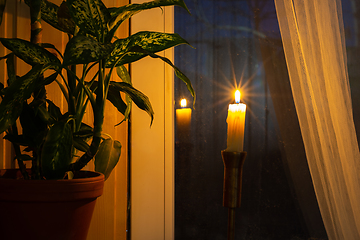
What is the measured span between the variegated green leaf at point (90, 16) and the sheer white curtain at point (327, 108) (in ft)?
2.13

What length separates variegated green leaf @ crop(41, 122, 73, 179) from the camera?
633 millimetres

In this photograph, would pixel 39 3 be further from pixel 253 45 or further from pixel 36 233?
pixel 253 45

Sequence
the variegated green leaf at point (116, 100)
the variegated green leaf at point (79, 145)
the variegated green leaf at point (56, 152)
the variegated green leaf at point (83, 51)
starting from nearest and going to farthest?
the variegated green leaf at point (83, 51)
the variegated green leaf at point (56, 152)
the variegated green leaf at point (79, 145)
the variegated green leaf at point (116, 100)

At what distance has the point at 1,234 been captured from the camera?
0.70 meters

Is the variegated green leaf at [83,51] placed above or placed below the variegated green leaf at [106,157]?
above

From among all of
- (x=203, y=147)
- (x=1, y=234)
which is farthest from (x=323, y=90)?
(x=1, y=234)

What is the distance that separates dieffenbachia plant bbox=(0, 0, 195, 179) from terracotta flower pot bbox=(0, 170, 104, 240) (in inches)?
1.3

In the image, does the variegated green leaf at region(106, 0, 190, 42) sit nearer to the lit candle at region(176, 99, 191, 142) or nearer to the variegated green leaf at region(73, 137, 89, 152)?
the variegated green leaf at region(73, 137, 89, 152)

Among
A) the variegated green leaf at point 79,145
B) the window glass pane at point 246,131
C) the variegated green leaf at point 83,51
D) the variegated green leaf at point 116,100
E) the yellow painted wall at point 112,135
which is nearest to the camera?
the variegated green leaf at point 83,51

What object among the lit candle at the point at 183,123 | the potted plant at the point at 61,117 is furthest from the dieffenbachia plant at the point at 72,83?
the lit candle at the point at 183,123

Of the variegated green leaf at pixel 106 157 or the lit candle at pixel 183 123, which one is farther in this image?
the lit candle at pixel 183 123

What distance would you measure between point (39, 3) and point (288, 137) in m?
0.96

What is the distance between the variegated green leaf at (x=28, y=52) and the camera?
70 centimetres

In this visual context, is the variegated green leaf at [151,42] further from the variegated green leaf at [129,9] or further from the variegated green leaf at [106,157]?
the variegated green leaf at [106,157]
